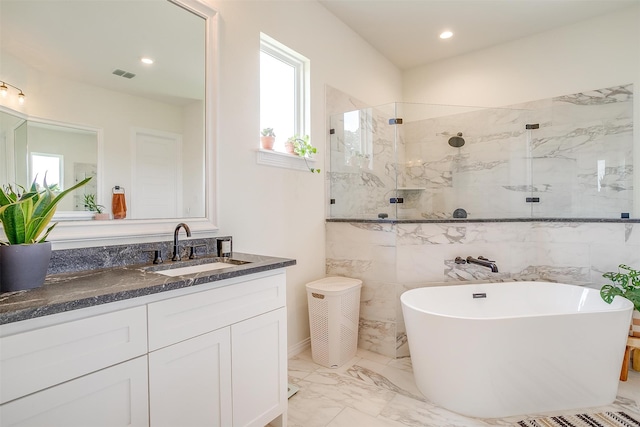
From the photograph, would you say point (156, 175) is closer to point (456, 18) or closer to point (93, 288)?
point (93, 288)

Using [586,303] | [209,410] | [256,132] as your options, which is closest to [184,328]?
[209,410]

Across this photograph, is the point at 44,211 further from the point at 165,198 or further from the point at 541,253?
the point at 541,253

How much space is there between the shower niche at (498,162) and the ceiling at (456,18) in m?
0.75

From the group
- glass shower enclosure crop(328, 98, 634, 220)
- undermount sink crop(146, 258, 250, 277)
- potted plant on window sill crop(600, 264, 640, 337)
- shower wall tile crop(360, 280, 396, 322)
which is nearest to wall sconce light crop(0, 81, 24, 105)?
undermount sink crop(146, 258, 250, 277)

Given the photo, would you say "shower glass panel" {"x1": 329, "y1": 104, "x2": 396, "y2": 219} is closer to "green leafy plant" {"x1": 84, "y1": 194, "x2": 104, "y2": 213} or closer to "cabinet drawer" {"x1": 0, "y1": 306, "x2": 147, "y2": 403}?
"green leafy plant" {"x1": 84, "y1": 194, "x2": 104, "y2": 213}

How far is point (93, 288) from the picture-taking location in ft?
3.54

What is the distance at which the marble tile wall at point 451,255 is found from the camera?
253cm

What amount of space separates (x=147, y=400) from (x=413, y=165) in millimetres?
3039

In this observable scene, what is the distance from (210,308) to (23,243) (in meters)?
0.68

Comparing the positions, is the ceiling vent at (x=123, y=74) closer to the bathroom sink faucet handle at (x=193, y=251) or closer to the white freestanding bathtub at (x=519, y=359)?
the bathroom sink faucet handle at (x=193, y=251)

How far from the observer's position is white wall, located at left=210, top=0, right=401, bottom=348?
2041mm

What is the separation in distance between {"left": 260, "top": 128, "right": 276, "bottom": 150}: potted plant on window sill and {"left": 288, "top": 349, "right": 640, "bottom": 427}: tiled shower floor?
1.65 m

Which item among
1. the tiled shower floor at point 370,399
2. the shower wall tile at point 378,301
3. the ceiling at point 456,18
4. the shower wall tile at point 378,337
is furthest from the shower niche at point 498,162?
the tiled shower floor at point 370,399

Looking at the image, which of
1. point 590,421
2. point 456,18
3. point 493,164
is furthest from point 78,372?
point 456,18
